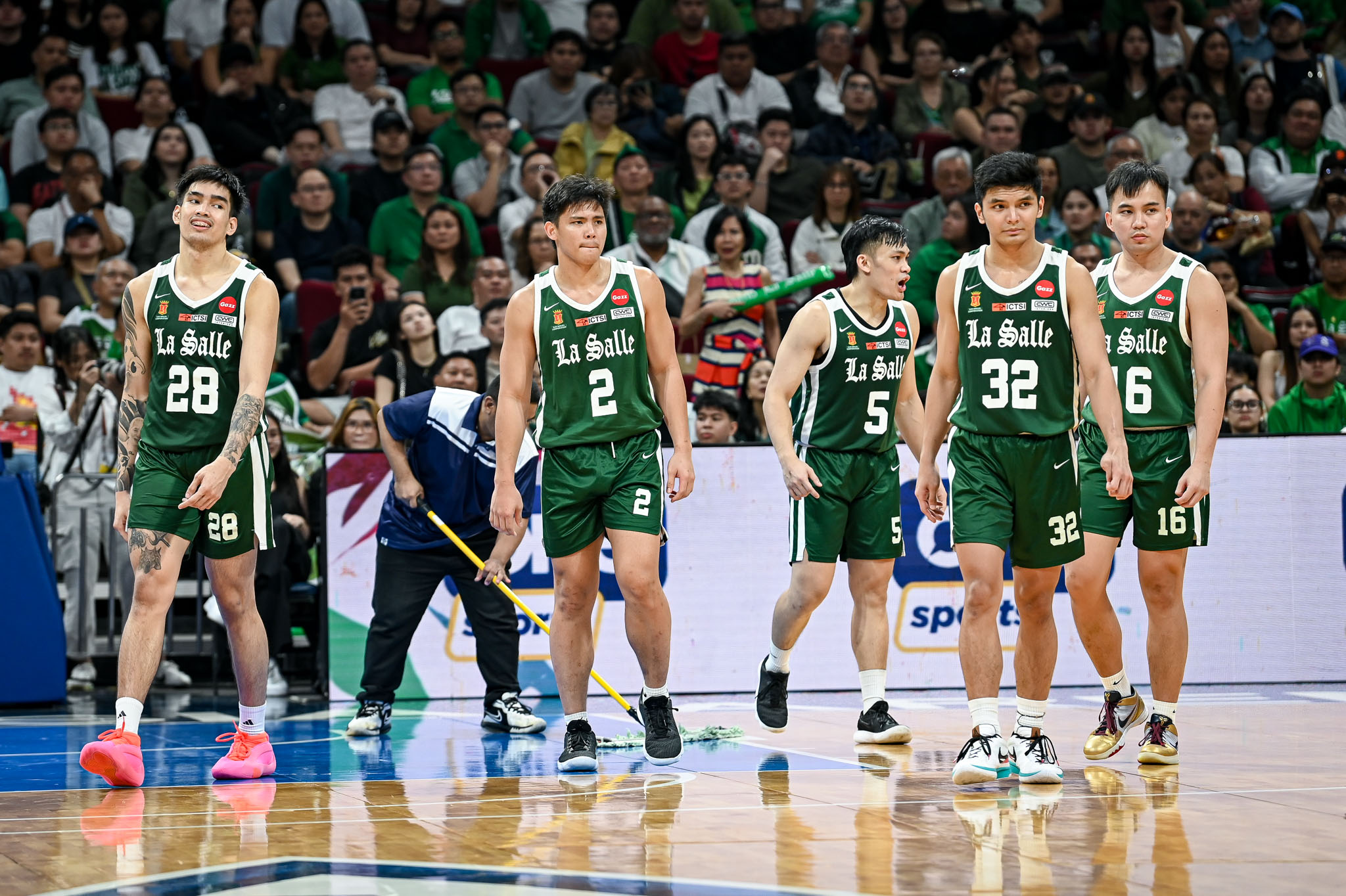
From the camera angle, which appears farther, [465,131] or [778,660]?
[465,131]

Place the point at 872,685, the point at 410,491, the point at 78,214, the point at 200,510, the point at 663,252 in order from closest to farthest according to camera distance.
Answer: the point at 200,510 → the point at 872,685 → the point at 410,491 → the point at 663,252 → the point at 78,214

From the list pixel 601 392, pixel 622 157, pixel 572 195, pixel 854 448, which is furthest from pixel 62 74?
pixel 854 448

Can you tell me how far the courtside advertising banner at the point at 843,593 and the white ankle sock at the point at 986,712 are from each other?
3.50m

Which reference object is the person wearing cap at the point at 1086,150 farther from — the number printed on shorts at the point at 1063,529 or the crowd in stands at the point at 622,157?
the number printed on shorts at the point at 1063,529

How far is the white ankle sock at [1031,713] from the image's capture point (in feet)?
19.1

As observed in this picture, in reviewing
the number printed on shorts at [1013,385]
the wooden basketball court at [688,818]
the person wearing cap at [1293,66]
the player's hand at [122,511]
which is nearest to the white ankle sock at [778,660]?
the wooden basketball court at [688,818]

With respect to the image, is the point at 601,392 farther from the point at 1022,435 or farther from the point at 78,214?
the point at 78,214

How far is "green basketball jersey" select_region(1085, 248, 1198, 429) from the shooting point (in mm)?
6410

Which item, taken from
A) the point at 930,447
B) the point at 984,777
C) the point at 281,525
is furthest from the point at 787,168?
the point at 984,777

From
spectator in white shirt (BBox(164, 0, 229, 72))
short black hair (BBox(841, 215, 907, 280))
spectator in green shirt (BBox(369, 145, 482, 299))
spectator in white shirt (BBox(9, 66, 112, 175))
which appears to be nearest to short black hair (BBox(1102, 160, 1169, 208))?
short black hair (BBox(841, 215, 907, 280))

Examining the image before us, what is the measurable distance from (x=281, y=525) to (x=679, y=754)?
13.4 feet

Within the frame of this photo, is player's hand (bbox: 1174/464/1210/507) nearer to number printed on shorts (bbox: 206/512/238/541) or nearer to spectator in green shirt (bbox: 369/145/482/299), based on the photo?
number printed on shorts (bbox: 206/512/238/541)

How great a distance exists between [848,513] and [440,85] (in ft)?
28.1

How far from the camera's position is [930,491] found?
6.10m
